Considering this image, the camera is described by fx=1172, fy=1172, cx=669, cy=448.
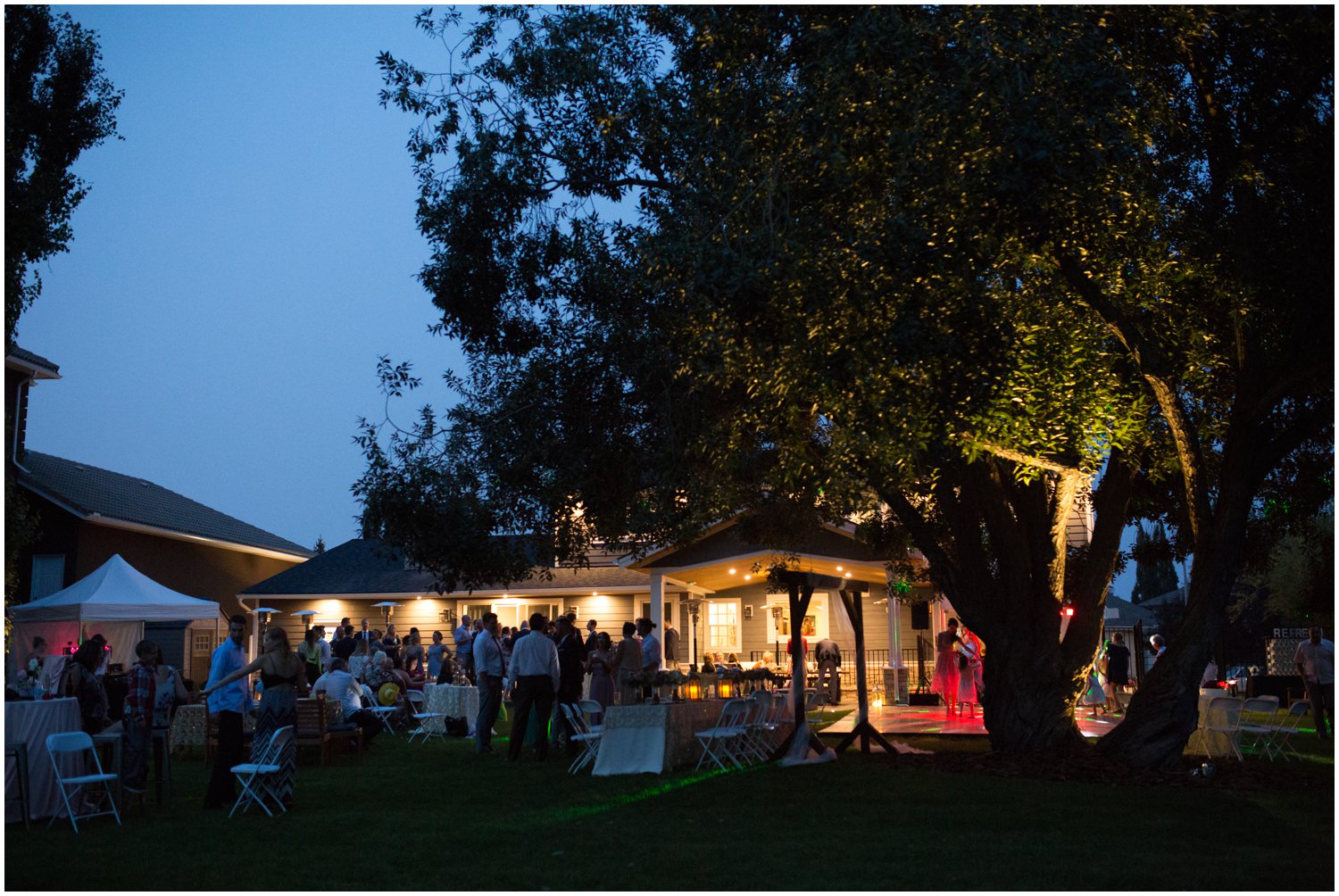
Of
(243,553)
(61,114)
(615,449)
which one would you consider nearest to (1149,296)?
(615,449)

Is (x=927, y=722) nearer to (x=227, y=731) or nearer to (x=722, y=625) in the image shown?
(x=722, y=625)

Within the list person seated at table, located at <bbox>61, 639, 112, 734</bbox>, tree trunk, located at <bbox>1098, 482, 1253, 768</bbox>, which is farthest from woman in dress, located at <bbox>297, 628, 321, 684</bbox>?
tree trunk, located at <bbox>1098, 482, 1253, 768</bbox>

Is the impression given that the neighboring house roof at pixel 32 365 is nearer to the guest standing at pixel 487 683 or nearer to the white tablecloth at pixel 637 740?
the guest standing at pixel 487 683

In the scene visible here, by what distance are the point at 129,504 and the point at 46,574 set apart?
351 centimetres

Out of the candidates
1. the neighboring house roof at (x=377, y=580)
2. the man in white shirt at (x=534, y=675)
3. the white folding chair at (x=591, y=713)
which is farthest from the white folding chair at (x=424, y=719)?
the neighboring house roof at (x=377, y=580)

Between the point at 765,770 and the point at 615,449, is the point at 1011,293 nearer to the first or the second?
the point at 615,449

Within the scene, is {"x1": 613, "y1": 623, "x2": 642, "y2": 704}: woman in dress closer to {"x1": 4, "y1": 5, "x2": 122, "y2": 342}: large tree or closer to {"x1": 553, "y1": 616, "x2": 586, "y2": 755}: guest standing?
{"x1": 553, "y1": 616, "x2": 586, "y2": 755}: guest standing

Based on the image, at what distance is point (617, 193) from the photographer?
14.4 metres

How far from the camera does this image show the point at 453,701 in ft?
64.0

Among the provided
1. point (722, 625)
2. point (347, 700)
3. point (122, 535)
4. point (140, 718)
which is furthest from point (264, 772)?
point (722, 625)

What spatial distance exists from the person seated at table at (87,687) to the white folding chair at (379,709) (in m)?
5.31

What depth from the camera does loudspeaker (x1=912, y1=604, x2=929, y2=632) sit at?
2584 cm

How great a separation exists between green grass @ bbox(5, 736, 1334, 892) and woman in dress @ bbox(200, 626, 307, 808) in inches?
13.3

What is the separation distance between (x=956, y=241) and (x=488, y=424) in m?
6.23
